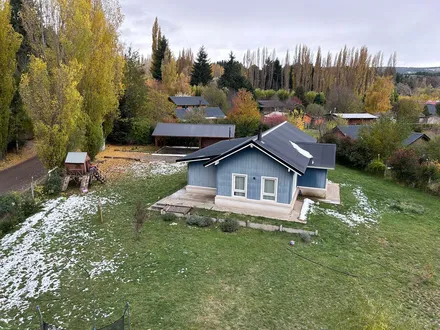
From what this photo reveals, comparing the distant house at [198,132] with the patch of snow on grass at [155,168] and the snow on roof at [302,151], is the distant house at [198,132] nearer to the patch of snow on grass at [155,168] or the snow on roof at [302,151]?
the patch of snow on grass at [155,168]

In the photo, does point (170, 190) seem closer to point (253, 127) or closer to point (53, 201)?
point (53, 201)

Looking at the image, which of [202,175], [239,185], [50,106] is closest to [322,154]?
[239,185]

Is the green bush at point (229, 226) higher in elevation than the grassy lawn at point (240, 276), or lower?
higher

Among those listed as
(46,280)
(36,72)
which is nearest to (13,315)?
(46,280)

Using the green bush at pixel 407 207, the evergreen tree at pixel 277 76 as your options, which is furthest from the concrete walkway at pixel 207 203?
the evergreen tree at pixel 277 76

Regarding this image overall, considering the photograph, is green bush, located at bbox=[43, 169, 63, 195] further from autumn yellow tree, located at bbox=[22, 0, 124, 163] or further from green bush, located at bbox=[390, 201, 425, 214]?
green bush, located at bbox=[390, 201, 425, 214]

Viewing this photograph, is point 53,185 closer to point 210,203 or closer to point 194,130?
point 210,203

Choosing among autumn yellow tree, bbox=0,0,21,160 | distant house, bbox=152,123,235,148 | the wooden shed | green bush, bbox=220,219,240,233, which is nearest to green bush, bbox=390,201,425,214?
green bush, bbox=220,219,240,233

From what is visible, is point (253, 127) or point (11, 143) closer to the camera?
point (11, 143)
